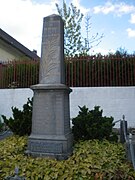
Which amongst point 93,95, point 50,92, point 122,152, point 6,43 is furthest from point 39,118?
point 6,43

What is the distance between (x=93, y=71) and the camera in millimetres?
9312

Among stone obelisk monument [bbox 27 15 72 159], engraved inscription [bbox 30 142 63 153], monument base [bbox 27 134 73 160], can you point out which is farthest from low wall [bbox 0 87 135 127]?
engraved inscription [bbox 30 142 63 153]

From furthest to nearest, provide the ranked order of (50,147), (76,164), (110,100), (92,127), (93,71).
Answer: (93,71) < (110,100) < (92,127) < (50,147) < (76,164)

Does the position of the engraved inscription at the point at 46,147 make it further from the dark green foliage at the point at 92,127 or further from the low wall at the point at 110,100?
the low wall at the point at 110,100

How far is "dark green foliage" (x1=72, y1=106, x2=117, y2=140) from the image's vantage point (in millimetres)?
5445

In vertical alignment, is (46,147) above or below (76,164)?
above

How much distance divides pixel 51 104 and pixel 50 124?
405mm

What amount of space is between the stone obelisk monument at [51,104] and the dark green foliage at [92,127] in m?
0.78

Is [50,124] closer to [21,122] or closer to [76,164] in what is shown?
[76,164]

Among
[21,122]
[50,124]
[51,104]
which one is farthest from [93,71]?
[50,124]

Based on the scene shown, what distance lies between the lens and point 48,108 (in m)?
4.64

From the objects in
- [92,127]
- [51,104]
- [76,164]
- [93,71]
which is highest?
[93,71]

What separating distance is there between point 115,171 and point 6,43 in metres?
13.1

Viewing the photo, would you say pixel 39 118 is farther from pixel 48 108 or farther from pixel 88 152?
pixel 88 152
